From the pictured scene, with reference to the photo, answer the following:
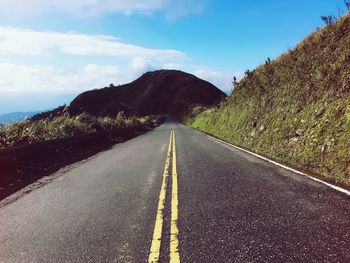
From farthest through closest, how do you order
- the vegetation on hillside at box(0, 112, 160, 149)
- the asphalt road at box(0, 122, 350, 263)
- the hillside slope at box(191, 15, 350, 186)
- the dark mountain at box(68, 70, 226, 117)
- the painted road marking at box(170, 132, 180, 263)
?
the dark mountain at box(68, 70, 226, 117) < the vegetation on hillside at box(0, 112, 160, 149) < the hillside slope at box(191, 15, 350, 186) < the asphalt road at box(0, 122, 350, 263) < the painted road marking at box(170, 132, 180, 263)

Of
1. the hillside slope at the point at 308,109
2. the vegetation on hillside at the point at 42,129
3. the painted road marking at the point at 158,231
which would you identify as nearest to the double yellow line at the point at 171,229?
the painted road marking at the point at 158,231

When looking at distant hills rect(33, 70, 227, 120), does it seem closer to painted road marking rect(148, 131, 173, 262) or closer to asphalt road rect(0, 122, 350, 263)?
asphalt road rect(0, 122, 350, 263)

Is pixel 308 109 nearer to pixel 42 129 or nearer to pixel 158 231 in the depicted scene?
pixel 158 231

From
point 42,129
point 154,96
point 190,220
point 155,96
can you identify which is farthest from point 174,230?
point 154,96

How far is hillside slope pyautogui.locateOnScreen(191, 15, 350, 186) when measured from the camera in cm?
988

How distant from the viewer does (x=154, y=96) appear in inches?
6786

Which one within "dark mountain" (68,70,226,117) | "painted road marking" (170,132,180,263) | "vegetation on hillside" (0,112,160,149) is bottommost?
"painted road marking" (170,132,180,263)

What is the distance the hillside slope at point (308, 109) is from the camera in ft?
32.4

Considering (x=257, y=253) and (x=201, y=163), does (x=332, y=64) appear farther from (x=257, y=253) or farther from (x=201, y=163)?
(x=257, y=253)

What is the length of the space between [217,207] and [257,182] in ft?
7.46

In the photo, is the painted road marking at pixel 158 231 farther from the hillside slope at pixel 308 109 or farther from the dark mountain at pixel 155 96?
the dark mountain at pixel 155 96

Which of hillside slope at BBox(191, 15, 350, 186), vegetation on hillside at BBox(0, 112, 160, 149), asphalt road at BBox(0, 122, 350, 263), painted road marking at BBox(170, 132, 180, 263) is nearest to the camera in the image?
painted road marking at BBox(170, 132, 180, 263)

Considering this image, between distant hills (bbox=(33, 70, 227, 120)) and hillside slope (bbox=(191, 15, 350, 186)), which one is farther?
distant hills (bbox=(33, 70, 227, 120))

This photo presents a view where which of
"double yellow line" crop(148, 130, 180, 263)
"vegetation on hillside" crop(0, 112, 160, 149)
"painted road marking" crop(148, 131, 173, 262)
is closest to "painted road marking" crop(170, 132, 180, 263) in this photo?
"double yellow line" crop(148, 130, 180, 263)
